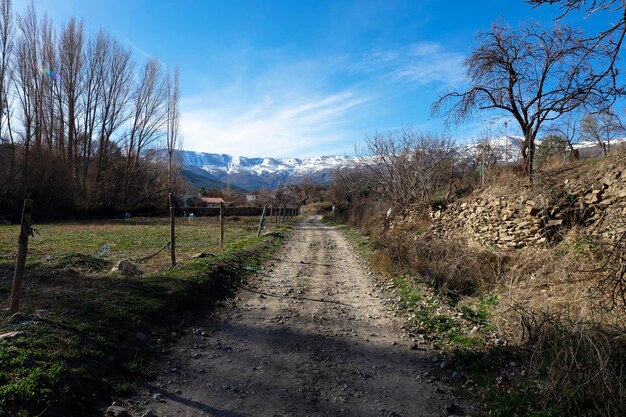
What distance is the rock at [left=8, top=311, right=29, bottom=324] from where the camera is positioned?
478cm

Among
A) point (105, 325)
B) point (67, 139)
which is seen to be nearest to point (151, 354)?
point (105, 325)

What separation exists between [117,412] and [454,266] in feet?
23.0

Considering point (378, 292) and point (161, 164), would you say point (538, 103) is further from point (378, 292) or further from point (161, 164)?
point (161, 164)

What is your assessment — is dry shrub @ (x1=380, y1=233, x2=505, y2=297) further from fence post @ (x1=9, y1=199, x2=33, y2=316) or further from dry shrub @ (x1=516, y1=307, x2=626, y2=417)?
fence post @ (x1=9, y1=199, x2=33, y2=316)

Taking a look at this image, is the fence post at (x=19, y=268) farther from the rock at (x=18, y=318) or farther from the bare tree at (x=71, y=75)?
the bare tree at (x=71, y=75)

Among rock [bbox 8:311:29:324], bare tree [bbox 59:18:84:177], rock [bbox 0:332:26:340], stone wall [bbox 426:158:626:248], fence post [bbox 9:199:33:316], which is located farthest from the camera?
bare tree [bbox 59:18:84:177]

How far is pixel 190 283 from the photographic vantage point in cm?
781

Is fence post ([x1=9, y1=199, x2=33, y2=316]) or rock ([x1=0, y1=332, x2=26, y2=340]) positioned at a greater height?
fence post ([x1=9, y1=199, x2=33, y2=316])

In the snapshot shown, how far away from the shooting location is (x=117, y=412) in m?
3.49

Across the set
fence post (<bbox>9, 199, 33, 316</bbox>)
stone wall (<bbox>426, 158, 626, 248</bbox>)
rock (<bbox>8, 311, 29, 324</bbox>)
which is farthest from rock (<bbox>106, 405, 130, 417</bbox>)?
stone wall (<bbox>426, 158, 626, 248</bbox>)

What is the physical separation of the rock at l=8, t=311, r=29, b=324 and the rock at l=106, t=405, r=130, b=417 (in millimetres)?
2192

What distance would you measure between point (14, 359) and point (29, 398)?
0.65m

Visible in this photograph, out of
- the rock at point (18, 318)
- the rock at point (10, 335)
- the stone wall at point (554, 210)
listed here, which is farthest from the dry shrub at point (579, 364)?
the rock at point (18, 318)

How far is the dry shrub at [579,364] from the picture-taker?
11.4 ft
